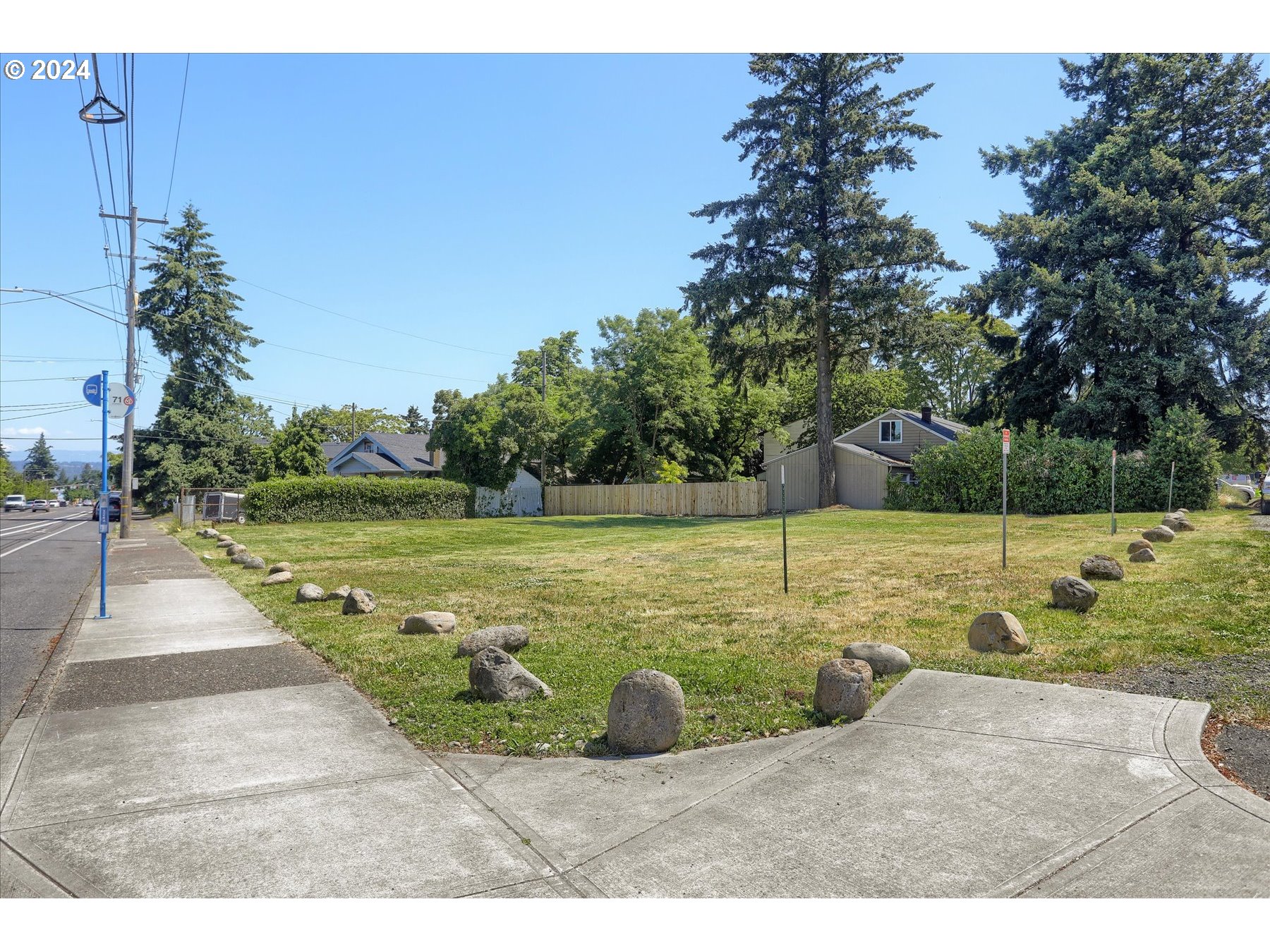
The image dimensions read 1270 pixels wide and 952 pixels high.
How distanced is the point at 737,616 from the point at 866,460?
99.4 ft

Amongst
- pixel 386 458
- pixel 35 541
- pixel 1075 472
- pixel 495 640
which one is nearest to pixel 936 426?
pixel 1075 472

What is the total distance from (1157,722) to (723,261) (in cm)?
3129

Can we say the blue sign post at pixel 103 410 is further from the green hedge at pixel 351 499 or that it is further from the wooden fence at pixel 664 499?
the wooden fence at pixel 664 499

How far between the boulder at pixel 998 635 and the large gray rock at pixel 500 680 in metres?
3.85

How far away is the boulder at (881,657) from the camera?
668 centimetres

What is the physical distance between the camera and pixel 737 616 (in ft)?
32.8

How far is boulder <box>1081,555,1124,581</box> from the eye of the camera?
36.8 ft

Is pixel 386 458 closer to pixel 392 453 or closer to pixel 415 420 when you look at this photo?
pixel 392 453

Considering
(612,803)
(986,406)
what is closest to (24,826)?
(612,803)

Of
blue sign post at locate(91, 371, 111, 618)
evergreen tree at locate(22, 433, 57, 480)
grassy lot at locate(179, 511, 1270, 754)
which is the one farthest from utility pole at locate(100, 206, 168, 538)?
evergreen tree at locate(22, 433, 57, 480)

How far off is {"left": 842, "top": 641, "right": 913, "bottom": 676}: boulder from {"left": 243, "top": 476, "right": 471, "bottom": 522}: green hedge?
117ft

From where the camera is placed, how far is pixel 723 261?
1371 inches

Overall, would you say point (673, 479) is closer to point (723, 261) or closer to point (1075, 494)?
point (723, 261)

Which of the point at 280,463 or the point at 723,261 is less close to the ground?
the point at 723,261
